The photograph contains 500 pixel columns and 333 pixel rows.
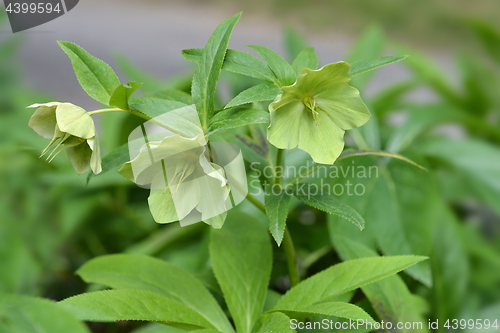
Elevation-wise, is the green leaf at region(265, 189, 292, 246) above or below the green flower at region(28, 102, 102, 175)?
below

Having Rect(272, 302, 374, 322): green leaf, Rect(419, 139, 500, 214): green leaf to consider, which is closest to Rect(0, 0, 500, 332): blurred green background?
Rect(419, 139, 500, 214): green leaf

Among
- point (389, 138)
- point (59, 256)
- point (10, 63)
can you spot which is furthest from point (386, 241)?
point (10, 63)

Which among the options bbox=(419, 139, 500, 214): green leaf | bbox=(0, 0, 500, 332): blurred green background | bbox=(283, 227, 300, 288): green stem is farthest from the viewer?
bbox=(419, 139, 500, 214): green leaf

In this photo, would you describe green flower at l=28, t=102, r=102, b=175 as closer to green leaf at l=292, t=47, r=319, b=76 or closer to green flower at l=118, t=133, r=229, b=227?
green flower at l=118, t=133, r=229, b=227

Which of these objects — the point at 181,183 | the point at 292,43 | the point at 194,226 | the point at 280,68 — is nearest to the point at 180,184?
the point at 181,183

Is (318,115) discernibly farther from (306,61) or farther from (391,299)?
(391,299)

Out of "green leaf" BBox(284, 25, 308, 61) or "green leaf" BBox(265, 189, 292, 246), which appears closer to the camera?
"green leaf" BBox(265, 189, 292, 246)

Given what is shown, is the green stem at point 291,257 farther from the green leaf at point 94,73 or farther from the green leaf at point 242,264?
the green leaf at point 94,73
